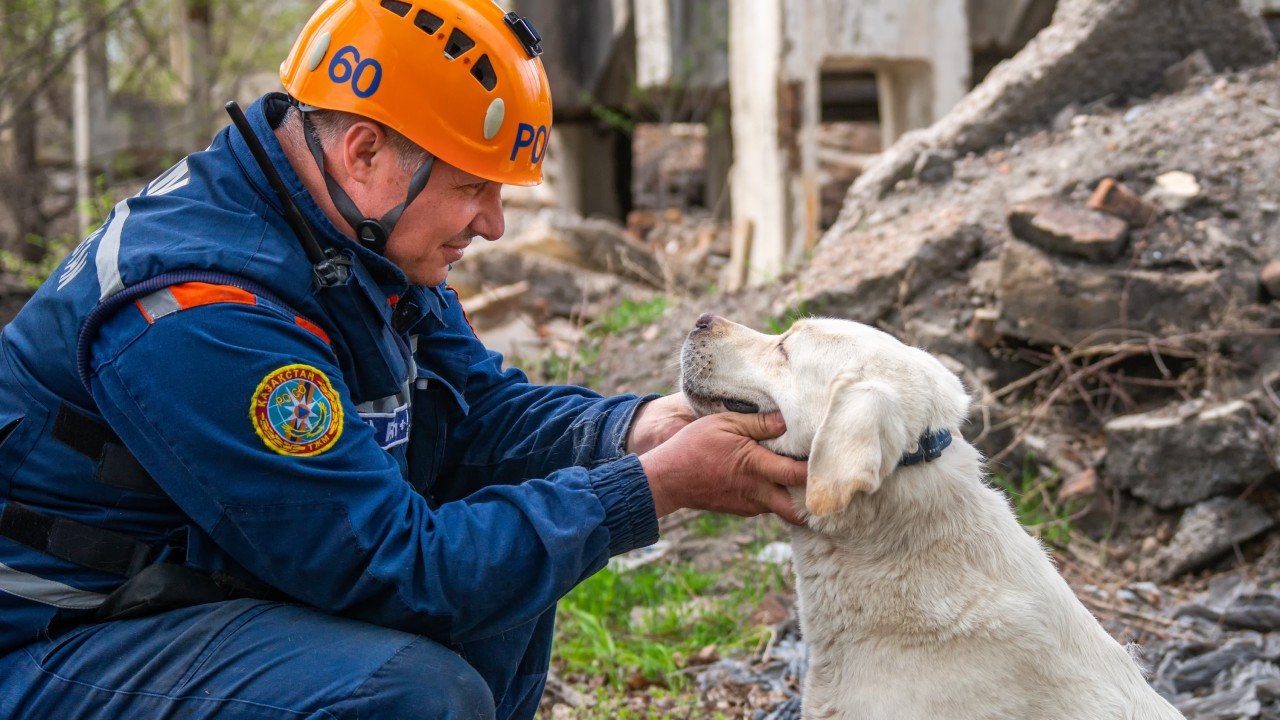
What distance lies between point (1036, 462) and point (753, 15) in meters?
4.54

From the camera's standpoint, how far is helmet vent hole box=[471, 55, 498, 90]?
9.34 feet

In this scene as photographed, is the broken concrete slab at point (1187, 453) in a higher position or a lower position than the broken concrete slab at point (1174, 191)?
lower

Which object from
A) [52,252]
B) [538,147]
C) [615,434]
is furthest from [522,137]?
[52,252]

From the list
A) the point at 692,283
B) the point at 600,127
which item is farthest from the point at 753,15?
the point at 600,127

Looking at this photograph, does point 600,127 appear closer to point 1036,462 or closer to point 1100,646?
point 1036,462

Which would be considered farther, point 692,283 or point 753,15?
point 692,283

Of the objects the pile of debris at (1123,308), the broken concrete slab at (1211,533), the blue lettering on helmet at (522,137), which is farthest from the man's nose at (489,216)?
the broken concrete slab at (1211,533)

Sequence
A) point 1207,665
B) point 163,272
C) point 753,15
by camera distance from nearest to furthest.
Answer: point 163,272, point 1207,665, point 753,15

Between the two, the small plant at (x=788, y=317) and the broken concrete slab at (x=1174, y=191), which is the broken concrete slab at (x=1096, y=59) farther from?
the broken concrete slab at (x=1174, y=191)

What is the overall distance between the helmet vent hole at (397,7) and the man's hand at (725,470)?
123 centimetres

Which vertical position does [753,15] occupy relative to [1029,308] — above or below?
above

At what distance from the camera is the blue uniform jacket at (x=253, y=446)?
7.82 ft

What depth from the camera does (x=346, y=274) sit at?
2.68 m

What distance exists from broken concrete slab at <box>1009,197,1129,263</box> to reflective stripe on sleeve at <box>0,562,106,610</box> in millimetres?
4455
